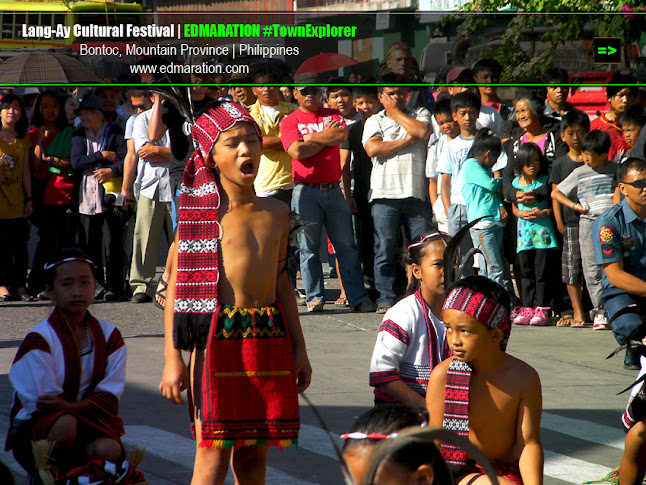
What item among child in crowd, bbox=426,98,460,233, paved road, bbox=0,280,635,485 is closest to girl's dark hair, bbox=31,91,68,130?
paved road, bbox=0,280,635,485

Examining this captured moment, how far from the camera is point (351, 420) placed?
20.2ft

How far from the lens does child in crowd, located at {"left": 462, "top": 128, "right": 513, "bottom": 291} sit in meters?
9.31

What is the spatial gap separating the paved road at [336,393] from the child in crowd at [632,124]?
5.74ft

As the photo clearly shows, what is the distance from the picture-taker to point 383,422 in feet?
8.96

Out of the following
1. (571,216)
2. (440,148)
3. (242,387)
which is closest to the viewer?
(242,387)

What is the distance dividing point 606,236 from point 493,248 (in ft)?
9.28

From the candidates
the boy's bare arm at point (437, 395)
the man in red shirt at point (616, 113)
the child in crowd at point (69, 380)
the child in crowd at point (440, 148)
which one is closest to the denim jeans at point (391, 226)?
the child in crowd at point (440, 148)

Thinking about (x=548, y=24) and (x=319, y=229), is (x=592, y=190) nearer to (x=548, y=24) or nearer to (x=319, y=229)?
(x=319, y=229)

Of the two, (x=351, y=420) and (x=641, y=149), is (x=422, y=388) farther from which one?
(x=641, y=149)

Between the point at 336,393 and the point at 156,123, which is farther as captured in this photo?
the point at 156,123

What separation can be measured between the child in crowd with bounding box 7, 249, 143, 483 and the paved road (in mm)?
418

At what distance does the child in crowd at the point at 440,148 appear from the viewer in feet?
32.5

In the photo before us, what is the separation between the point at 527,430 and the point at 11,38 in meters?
16.6

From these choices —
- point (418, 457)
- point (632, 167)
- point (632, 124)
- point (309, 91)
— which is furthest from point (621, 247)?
point (418, 457)
